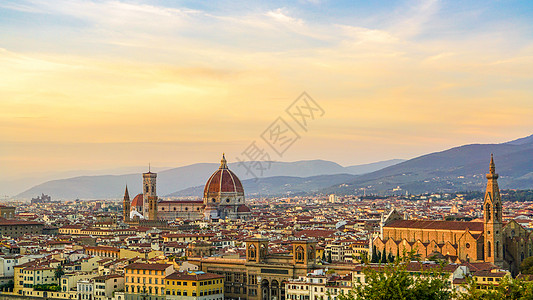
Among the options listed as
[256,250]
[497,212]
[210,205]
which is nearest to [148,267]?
[256,250]

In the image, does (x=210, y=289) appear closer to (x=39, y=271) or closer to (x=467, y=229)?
(x=39, y=271)

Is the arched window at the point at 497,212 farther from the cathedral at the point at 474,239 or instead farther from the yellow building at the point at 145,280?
the yellow building at the point at 145,280

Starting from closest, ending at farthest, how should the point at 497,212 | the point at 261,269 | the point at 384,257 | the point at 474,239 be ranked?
the point at 261,269, the point at 497,212, the point at 474,239, the point at 384,257

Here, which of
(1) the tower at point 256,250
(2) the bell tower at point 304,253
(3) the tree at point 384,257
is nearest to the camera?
(2) the bell tower at point 304,253

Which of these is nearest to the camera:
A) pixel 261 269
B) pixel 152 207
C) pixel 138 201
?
pixel 261 269

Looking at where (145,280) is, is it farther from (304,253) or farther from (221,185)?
(221,185)

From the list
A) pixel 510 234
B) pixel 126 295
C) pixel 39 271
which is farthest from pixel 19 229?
pixel 510 234

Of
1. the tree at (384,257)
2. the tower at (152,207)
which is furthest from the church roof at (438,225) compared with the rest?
the tower at (152,207)
